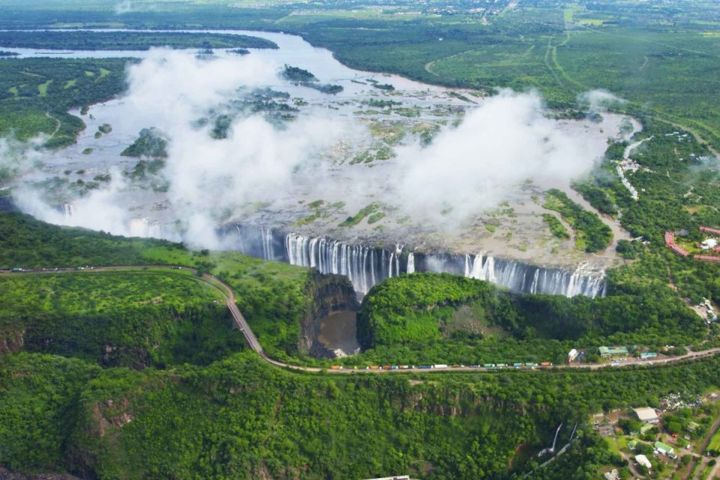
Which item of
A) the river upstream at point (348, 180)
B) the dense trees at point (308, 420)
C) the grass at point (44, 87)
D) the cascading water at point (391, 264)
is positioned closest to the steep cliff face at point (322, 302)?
the river upstream at point (348, 180)

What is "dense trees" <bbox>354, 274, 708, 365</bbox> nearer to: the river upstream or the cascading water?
the cascading water

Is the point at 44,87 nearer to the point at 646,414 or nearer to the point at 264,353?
the point at 264,353

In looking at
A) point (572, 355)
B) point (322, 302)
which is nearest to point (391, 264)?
point (322, 302)

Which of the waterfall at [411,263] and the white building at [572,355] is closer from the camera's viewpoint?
the white building at [572,355]

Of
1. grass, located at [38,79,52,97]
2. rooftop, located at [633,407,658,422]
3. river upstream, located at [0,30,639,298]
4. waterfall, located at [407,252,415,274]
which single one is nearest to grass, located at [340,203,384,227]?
river upstream, located at [0,30,639,298]

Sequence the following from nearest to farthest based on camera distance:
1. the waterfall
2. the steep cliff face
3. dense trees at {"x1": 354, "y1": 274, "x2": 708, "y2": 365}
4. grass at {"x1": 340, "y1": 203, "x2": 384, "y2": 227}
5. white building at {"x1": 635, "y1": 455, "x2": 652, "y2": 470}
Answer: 1. white building at {"x1": 635, "y1": 455, "x2": 652, "y2": 470}
2. dense trees at {"x1": 354, "y1": 274, "x2": 708, "y2": 365}
3. the steep cliff face
4. the waterfall
5. grass at {"x1": 340, "y1": 203, "x2": 384, "y2": 227}

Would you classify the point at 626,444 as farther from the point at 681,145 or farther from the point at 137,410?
the point at 681,145

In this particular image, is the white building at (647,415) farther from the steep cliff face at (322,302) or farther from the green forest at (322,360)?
the steep cliff face at (322,302)
